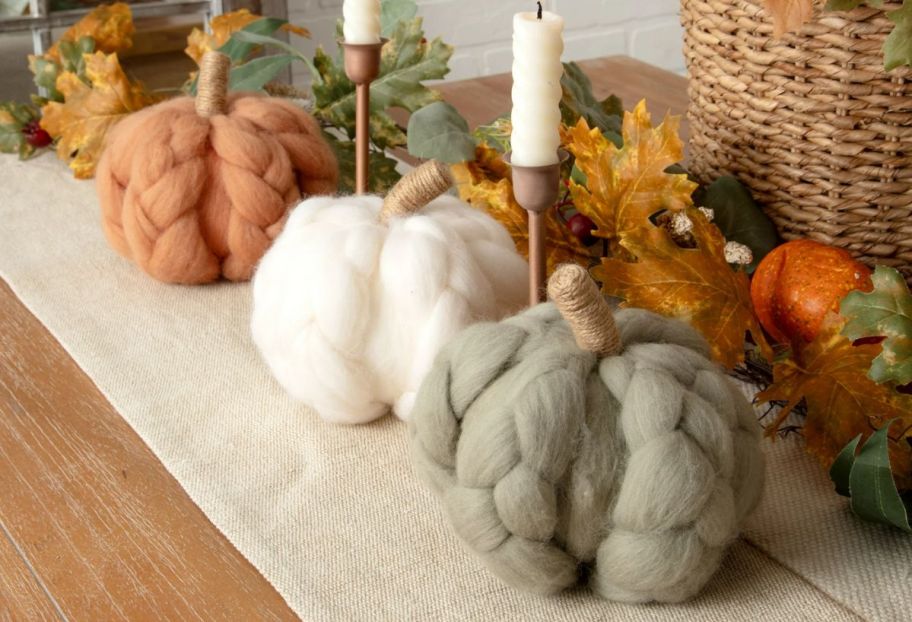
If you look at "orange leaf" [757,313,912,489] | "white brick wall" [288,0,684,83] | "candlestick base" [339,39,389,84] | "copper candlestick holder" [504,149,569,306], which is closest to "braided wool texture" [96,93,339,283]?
"candlestick base" [339,39,389,84]

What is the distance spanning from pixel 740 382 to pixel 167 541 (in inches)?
16.4

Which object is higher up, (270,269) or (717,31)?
(717,31)

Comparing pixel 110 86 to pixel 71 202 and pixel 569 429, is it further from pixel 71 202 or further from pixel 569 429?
pixel 569 429

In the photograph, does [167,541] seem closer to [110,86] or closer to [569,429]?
[569,429]

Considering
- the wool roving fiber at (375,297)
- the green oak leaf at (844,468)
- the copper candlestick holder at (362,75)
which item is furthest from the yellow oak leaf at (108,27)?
the green oak leaf at (844,468)

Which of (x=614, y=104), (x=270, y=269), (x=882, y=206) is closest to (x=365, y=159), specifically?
(x=270, y=269)

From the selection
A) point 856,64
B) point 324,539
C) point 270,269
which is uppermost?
point 856,64

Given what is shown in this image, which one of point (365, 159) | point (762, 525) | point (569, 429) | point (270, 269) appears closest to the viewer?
point (569, 429)

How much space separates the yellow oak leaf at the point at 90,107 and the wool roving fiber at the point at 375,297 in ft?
1.50

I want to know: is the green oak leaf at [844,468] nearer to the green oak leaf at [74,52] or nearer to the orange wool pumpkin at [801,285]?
the orange wool pumpkin at [801,285]

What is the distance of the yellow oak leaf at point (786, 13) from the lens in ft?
2.28

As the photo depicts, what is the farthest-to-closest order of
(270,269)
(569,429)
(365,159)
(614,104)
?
(614,104), (365,159), (270,269), (569,429)

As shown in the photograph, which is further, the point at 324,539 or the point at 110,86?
the point at 110,86

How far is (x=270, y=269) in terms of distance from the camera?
2.52 feet
